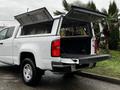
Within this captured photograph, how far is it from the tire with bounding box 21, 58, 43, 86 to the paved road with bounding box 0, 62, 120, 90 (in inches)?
6.7

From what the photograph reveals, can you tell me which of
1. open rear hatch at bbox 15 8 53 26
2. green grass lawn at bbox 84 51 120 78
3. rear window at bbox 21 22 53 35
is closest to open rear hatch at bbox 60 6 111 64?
rear window at bbox 21 22 53 35

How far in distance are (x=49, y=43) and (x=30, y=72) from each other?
129cm

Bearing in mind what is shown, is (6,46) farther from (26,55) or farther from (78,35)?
(78,35)

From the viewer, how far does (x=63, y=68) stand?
588cm

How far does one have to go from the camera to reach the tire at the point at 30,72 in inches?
260

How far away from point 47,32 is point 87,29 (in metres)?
1.59

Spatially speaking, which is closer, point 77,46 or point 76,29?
point 77,46

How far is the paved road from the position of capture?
672 centimetres

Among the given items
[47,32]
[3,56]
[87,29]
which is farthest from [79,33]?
[3,56]

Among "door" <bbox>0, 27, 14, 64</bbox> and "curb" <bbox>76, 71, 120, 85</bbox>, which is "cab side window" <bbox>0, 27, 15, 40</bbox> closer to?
"door" <bbox>0, 27, 14, 64</bbox>

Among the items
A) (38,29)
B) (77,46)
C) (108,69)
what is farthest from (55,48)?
(108,69)

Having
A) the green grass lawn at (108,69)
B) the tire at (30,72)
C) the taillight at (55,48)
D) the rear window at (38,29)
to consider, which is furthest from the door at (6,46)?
the green grass lawn at (108,69)

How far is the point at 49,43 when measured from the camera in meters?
6.05

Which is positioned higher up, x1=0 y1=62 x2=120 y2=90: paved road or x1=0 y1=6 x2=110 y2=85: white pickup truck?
x1=0 y1=6 x2=110 y2=85: white pickup truck
